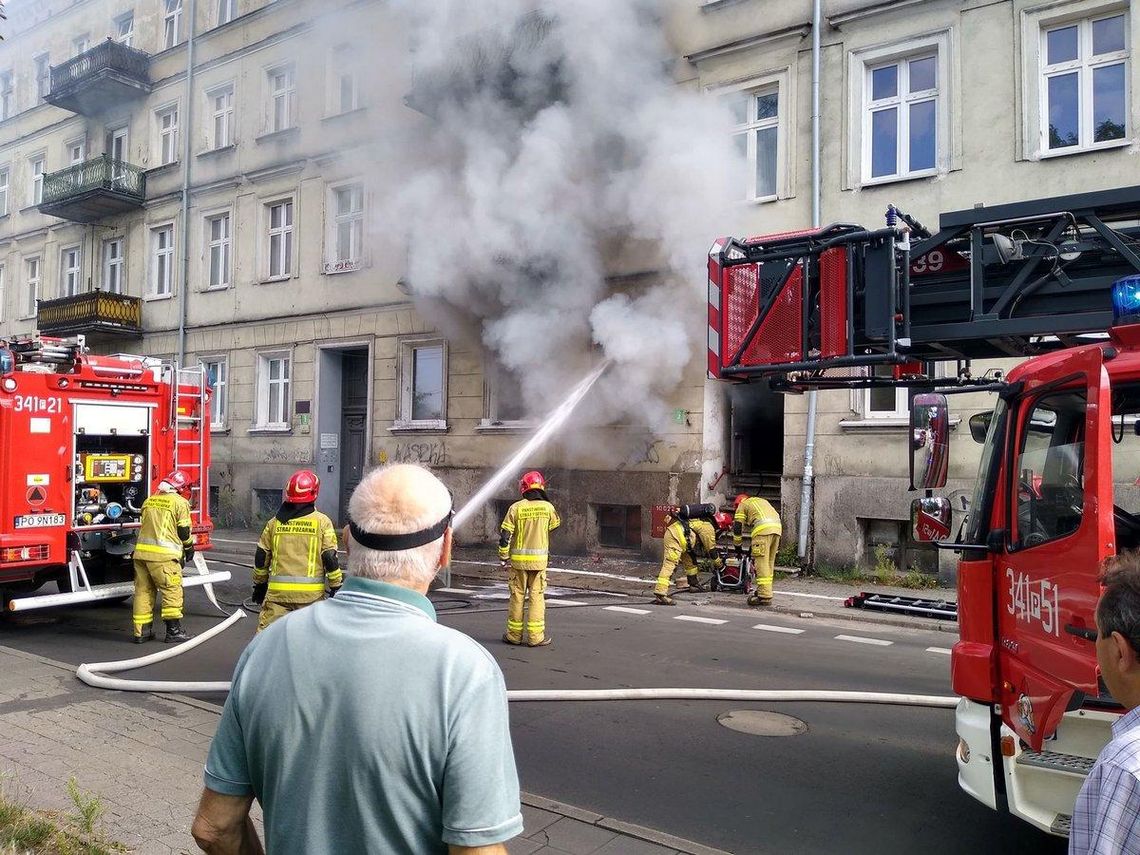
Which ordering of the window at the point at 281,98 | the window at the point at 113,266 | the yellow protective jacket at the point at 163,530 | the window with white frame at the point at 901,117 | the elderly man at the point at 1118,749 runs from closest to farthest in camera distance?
the elderly man at the point at 1118,749 < the yellow protective jacket at the point at 163,530 < the window with white frame at the point at 901,117 < the window at the point at 281,98 < the window at the point at 113,266

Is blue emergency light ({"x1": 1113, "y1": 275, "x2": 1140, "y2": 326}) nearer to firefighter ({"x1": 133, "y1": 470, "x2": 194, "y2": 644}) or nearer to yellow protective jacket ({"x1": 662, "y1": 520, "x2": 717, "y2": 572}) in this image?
yellow protective jacket ({"x1": 662, "y1": 520, "x2": 717, "y2": 572})

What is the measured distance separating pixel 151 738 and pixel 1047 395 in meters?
4.71

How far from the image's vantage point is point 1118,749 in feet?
4.65

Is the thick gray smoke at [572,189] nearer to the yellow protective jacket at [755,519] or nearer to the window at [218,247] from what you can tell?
the yellow protective jacket at [755,519]

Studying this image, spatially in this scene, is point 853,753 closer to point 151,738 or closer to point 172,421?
point 151,738

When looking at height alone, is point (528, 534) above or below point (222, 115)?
below

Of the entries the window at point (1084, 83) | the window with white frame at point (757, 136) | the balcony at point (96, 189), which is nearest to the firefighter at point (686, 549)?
the window with white frame at point (757, 136)

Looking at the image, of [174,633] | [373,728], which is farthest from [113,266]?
[373,728]

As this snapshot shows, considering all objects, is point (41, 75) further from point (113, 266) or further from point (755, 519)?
point (755, 519)

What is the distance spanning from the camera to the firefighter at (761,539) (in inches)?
382

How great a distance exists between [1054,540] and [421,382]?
1481cm

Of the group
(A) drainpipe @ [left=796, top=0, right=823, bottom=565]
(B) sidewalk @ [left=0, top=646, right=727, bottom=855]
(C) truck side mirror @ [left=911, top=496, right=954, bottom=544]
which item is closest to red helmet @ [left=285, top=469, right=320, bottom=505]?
(B) sidewalk @ [left=0, top=646, right=727, bottom=855]

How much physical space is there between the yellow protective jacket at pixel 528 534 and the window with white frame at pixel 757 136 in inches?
304

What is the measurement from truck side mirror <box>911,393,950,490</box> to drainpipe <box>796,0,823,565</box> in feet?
28.8
